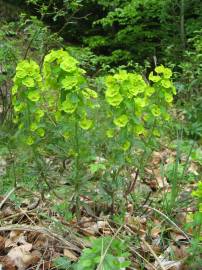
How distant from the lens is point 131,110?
6.82 ft

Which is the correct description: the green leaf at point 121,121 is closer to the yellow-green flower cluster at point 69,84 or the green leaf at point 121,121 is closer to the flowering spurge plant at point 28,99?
the yellow-green flower cluster at point 69,84

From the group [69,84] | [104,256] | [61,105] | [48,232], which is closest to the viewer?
[104,256]

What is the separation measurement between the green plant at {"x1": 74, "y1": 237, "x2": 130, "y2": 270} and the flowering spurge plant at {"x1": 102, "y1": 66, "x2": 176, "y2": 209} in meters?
0.35

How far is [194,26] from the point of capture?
773 centimetres

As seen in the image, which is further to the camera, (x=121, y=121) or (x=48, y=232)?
(x=48, y=232)

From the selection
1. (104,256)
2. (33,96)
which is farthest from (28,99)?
(104,256)

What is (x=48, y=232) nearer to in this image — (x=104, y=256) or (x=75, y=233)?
(x=75, y=233)

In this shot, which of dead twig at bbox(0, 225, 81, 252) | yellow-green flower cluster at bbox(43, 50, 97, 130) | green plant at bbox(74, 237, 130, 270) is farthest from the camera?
dead twig at bbox(0, 225, 81, 252)

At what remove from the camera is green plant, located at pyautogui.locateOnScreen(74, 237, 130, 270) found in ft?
6.04

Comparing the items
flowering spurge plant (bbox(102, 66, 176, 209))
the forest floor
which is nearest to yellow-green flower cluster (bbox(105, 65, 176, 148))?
flowering spurge plant (bbox(102, 66, 176, 209))

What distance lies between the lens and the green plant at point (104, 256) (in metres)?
1.84

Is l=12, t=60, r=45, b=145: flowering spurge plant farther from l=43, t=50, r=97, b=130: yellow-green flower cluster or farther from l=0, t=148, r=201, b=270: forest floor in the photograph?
l=0, t=148, r=201, b=270: forest floor

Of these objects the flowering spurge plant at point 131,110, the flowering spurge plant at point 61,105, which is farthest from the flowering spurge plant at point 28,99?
the flowering spurge plant at point 131,110

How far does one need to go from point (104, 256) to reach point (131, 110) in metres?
0.60
